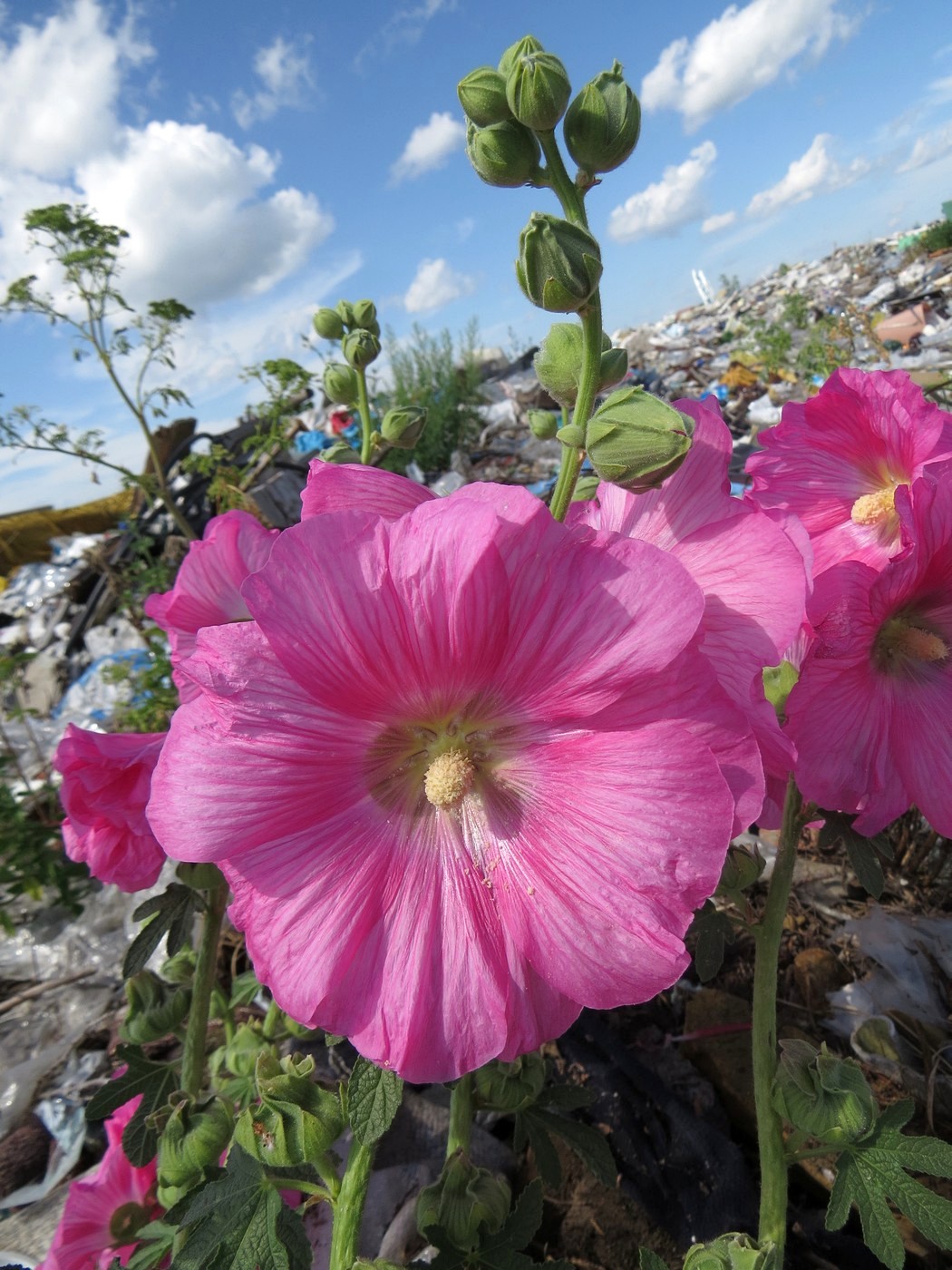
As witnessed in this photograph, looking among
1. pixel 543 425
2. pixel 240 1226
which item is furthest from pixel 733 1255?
pixel 543 425

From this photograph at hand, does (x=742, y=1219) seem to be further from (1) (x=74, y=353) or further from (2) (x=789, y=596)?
(1) (x=74, y=353)

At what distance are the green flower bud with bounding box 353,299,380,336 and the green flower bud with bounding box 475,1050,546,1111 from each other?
43.9 inches

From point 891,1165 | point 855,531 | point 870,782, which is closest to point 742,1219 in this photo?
point 891,1165

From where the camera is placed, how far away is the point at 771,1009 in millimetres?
958

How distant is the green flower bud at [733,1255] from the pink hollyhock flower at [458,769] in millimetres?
344

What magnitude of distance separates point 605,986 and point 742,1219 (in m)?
0.92

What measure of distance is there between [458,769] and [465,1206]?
546 millimetres

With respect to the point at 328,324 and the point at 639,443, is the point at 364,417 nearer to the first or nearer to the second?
the point at 328,324

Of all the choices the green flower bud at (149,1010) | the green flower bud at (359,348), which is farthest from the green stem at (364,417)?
the green flower bud at (149,1010)

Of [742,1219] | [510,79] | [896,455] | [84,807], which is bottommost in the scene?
[742,1219]

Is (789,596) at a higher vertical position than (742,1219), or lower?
higher

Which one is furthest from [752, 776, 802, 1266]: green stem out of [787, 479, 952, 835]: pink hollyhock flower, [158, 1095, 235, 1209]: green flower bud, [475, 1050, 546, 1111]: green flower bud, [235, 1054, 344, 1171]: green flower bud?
[158, 1095, 235, 1209]: green flower bud

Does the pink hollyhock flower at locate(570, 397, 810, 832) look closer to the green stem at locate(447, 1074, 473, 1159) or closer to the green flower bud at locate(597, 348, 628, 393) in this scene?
the green flower bud at locate(597, 348, 628, 393)

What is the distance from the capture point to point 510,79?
0.72 m
